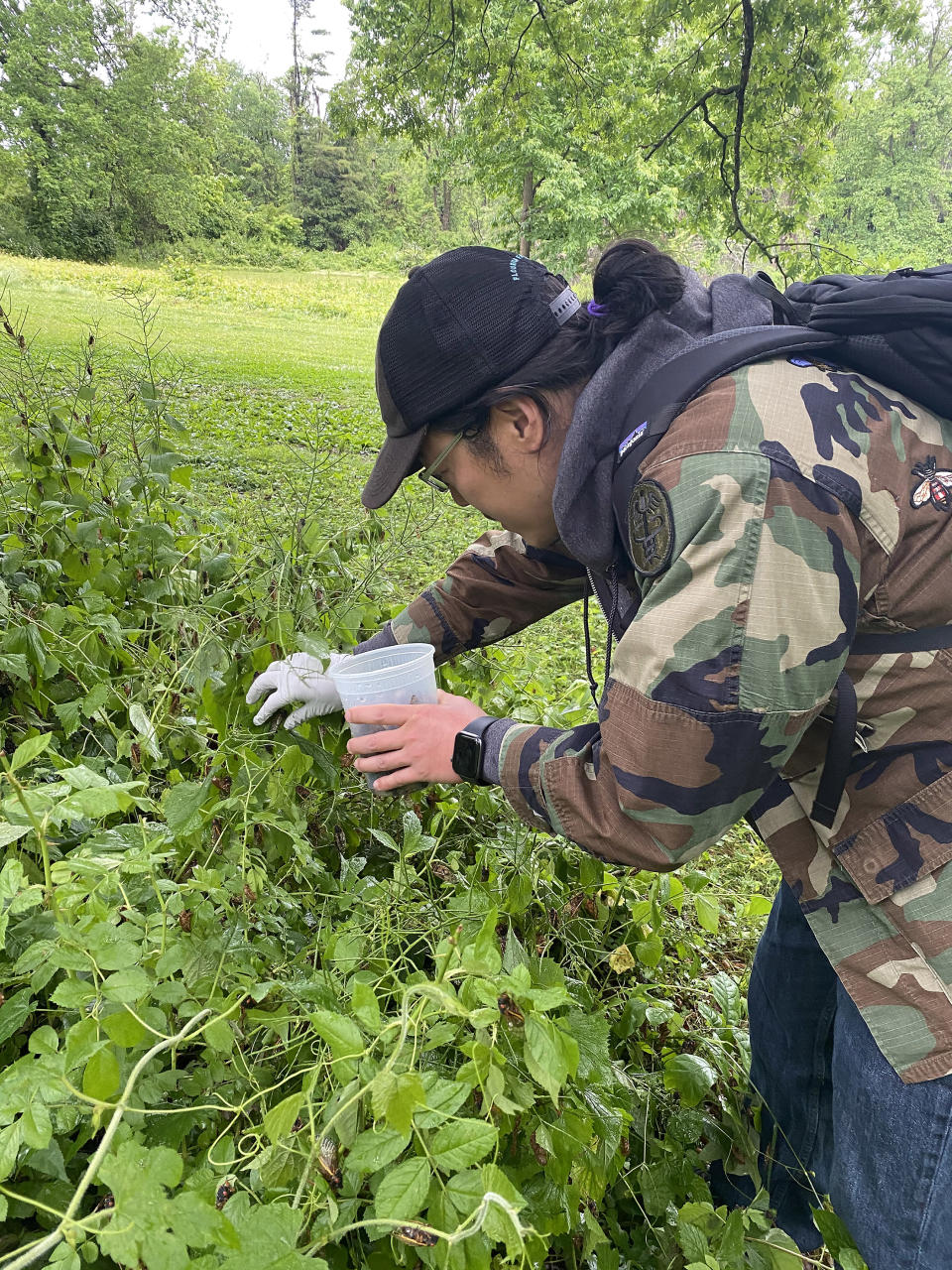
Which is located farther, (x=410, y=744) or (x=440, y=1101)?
(x=410, y=744)

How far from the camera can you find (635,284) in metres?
1.20

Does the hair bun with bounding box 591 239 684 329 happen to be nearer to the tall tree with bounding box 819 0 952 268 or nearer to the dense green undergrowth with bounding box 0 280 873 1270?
the dense green undergrowth with bounding box 0 280 873 1270

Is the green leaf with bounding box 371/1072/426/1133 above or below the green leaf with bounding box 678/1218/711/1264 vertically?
above

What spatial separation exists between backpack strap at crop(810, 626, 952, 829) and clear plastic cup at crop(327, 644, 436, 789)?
25.6 inches

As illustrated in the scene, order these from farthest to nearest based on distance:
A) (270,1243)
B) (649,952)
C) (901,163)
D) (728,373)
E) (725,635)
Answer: (901,163), (649,952), (728,373), (725,635), (270,1243)

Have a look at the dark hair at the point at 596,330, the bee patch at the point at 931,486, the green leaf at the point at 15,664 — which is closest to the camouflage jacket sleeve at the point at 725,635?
the bee patch at the point at 931,486

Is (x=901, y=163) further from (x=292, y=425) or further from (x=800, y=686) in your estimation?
(x=800, y=686)

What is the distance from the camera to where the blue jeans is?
1123 millimetres

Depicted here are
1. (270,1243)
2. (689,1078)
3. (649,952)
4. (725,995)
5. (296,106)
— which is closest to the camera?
(270,1243)

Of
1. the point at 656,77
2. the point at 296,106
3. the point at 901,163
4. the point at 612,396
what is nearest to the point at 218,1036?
Result: the point at 612,396

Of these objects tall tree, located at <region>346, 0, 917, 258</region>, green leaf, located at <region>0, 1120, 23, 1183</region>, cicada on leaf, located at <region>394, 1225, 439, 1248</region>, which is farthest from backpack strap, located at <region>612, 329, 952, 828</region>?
tall tree, located at <region>346, 0, 917, 258</region>

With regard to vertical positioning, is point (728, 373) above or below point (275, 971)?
above

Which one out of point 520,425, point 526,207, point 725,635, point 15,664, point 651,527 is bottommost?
point 15,664

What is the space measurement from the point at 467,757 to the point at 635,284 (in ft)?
2.62
